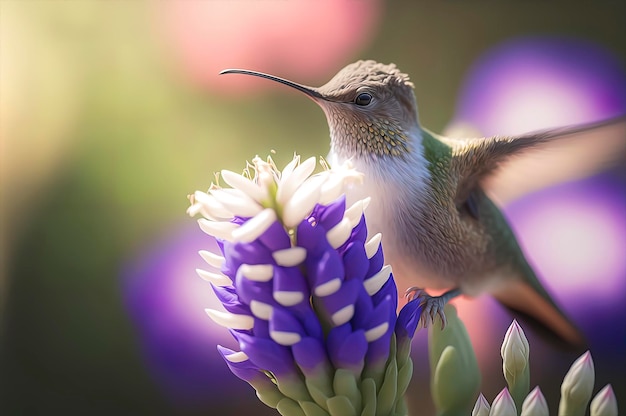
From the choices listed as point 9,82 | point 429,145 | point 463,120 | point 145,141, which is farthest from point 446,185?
point 9,82

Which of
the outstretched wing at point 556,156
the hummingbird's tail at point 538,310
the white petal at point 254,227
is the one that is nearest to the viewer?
the white petal at point 254,227

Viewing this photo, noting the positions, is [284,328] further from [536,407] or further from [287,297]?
[536,407]

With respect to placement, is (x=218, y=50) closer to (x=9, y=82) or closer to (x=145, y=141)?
(x=145, y=141)

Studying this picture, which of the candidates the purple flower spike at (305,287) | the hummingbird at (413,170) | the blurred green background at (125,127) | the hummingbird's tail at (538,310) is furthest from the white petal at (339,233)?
the blurred green background at (125,127)

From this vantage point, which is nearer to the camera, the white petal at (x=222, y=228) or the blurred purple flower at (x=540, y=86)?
the white petal at (x=222, y=228)

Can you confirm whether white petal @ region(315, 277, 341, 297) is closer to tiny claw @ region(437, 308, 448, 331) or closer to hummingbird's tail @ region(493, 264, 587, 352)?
tiny claw @ region(437, 308, 448, 331)

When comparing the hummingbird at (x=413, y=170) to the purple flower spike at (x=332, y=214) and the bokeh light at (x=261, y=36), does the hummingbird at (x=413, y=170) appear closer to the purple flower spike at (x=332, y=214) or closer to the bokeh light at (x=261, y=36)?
the purple flower spike at (x=332, y=214)

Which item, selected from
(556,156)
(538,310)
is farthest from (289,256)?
(538,310)
